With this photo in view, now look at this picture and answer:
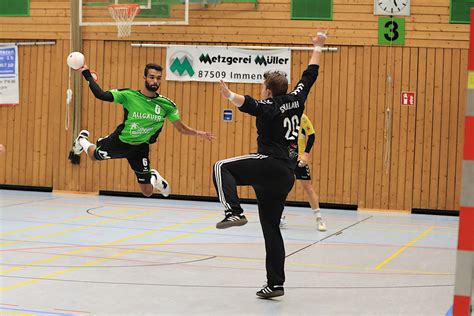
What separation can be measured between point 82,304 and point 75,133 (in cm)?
1195

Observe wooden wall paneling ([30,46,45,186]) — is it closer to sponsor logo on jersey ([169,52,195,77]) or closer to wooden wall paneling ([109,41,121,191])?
wooden wall paneling ([109,41,121,191])

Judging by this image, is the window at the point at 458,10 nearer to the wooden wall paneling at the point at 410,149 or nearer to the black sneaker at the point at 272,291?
the wooden wall paneling at the point at 410,149

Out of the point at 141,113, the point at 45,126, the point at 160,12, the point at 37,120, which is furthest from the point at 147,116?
the point at 37,120

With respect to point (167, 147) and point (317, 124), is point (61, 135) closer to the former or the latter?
point (167, 147)

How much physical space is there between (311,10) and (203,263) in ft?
29.7

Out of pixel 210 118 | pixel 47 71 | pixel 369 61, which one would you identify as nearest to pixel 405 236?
pixel 369 61

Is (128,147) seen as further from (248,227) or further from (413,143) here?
(413,143)

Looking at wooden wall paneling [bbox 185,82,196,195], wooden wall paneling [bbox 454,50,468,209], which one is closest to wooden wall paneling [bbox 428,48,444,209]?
wooden wall paneling [bbox 454,50,468,209]

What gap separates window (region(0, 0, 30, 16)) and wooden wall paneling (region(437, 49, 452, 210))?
9889 mm

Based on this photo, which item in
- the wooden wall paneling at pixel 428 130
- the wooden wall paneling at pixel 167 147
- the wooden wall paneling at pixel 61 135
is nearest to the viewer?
the wooden wall paneling at pixel 428 130

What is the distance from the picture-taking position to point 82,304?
7.07 meters

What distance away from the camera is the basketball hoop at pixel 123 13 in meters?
16.9

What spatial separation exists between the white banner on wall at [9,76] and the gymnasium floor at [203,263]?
159 inches

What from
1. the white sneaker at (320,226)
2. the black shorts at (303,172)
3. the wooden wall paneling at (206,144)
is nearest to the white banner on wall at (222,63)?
the wooden wall paneling at (206,144)
